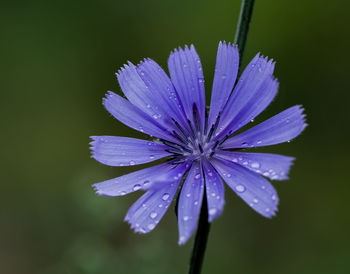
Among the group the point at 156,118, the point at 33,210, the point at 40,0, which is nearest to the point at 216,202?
the point at 156,118

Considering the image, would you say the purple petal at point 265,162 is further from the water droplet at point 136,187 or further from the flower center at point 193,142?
the water droplet at point 136,187

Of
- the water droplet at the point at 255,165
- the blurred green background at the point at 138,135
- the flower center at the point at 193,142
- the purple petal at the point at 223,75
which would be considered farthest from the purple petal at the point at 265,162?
the blurred green background at the point at 138,135

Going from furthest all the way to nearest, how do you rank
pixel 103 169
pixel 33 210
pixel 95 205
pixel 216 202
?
pixel 103 169 → pixel 33 210 → pixel 95 205 → pixel 216 202

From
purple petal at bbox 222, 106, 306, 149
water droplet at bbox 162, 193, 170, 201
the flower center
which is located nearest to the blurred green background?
the flower center

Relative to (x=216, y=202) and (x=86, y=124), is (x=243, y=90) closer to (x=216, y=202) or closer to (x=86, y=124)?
(x=216, y=202)

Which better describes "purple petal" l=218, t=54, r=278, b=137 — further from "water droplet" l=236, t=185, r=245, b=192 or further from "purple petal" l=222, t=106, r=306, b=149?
"water droplet" l=236, t=185, r=245, b=192
